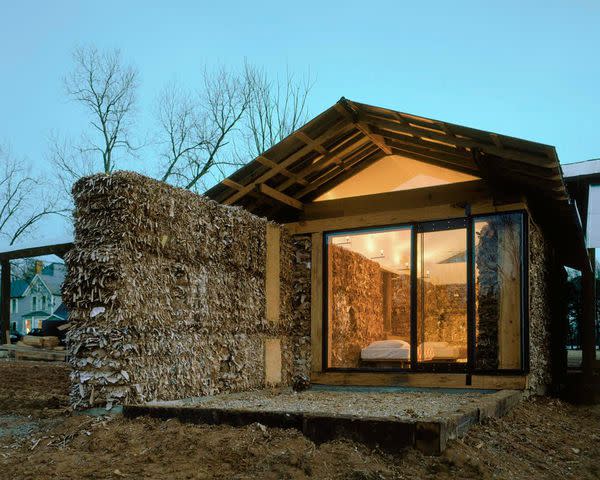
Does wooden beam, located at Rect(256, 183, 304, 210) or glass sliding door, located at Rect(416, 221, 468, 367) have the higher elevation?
wooden beam, located at Rect(256, 183, 304, 210)

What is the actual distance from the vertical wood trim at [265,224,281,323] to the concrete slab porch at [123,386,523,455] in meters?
1.17

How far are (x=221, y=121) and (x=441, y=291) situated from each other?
697 inches

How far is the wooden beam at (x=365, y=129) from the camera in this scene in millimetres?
8047

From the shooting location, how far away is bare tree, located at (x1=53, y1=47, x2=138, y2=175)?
24.5 m

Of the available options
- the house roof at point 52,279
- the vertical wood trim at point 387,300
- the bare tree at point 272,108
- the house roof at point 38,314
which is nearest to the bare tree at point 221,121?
the bare tree at point 272,108

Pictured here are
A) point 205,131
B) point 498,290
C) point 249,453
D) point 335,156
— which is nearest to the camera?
point 249,453

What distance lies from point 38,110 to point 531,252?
5085 inches

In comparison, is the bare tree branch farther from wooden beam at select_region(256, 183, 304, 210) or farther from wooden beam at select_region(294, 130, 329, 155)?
wooden beam at select_region(294, 130, 329, 155)

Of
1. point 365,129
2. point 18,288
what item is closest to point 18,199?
point 18,288

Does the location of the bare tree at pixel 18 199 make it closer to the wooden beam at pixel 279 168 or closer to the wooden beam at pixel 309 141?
the wooden beam at pixel 279 168

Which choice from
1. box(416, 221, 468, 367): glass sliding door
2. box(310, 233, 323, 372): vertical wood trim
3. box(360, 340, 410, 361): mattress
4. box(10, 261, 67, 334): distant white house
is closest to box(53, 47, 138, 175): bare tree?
box(310, 233, 323, 372): vertical wood trim

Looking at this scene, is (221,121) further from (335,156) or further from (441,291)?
(441,291)

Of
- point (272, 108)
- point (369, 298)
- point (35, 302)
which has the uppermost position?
point (272, 108)

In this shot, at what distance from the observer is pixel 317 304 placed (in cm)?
909
